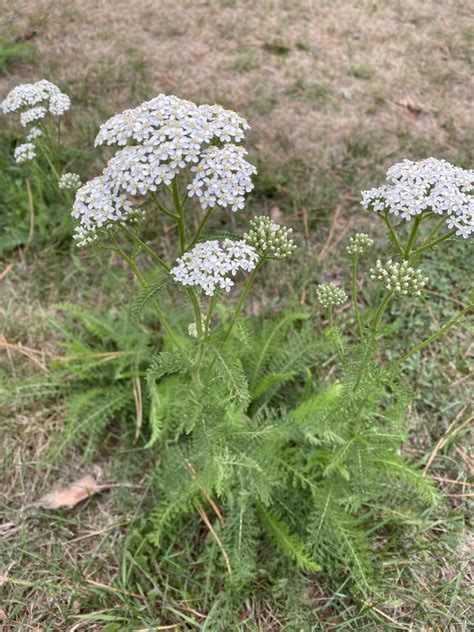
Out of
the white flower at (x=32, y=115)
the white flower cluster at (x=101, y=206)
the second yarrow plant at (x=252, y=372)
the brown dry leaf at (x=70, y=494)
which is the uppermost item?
the white flower cluster at (x=101, y=206)

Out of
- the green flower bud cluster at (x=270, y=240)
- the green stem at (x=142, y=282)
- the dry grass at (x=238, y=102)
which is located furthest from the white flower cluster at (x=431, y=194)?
the dry grass at (x=238, y=102)

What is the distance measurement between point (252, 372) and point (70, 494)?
52.8 inches

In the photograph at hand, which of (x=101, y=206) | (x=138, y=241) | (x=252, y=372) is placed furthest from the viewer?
(x=252, y=372)

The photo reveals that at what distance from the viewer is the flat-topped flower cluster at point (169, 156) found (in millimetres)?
1898

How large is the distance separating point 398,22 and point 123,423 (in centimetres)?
523

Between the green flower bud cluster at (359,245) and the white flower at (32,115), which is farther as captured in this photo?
the white flower at (32,115)

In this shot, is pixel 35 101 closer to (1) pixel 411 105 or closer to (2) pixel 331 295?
(2) pixel 331 295

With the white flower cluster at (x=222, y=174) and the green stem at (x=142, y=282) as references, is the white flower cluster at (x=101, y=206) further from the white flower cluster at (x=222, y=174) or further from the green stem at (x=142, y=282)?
the white flower cluster at (x=222, y=174)

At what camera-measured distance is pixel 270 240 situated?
6.98 feet

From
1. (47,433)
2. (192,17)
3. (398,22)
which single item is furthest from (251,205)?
(398,22)

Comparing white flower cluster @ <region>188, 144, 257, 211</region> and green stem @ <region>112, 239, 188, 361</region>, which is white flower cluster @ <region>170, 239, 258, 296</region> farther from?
green stem @ <region>112, 239, 188, 361</region>

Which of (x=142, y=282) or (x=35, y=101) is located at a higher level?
(x=35, y=101)

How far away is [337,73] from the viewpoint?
208 inches

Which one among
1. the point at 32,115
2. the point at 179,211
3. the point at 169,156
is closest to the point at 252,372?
the point at 179,211
